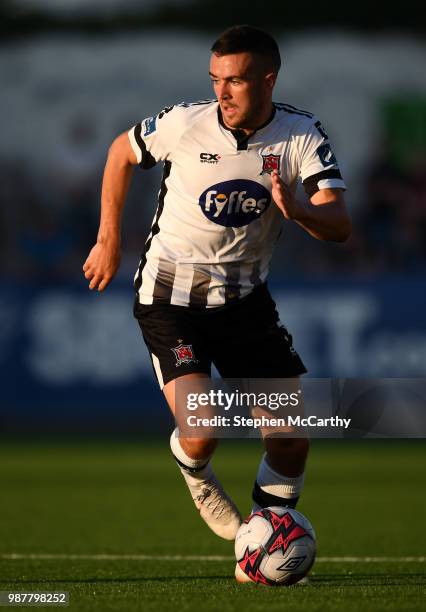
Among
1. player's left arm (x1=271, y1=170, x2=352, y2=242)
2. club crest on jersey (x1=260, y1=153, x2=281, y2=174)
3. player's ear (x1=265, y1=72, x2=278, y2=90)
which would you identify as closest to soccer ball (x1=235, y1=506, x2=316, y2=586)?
player's left arm (x1=271, y1=170, x2=352, y2=242)

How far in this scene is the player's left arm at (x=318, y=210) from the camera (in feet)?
17.6

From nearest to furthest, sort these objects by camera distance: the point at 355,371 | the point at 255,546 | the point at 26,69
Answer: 1. the point at 255,546
2. the point at 355,371
3. the point at 26,69

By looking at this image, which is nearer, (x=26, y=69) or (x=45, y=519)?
(x=45, y=519)

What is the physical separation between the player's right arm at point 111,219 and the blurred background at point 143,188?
351 inches

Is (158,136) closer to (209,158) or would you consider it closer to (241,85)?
(209,158)

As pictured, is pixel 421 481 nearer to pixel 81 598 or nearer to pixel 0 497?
pixel 0 497

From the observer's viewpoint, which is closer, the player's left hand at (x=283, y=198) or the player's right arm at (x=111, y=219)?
the player's left hand at (x=283, y=198)

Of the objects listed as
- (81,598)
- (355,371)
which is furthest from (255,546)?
(355,371)

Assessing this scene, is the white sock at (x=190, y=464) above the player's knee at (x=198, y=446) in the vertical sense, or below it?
below

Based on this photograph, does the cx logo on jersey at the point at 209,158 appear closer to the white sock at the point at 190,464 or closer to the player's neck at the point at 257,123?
the player's neck at the point at 257,123

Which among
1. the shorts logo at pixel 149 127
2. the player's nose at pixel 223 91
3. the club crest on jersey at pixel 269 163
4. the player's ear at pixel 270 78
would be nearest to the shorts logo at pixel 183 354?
the club crest on jersey at pixel 269 163

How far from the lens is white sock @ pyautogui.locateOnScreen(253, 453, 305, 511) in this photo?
249 inches

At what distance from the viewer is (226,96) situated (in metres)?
5.84

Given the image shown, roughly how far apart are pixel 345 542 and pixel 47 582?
262 centimetres
